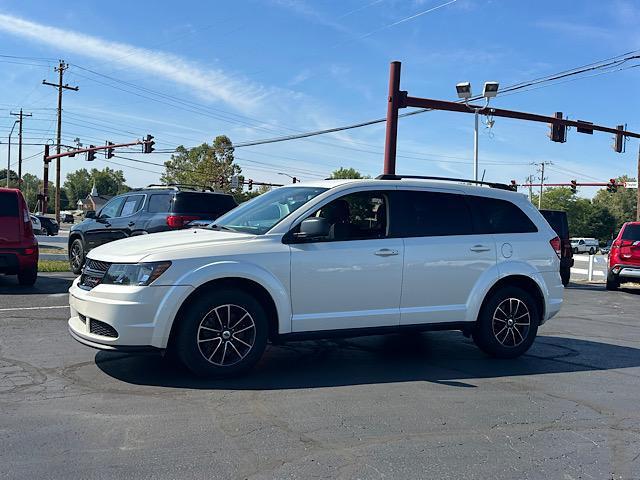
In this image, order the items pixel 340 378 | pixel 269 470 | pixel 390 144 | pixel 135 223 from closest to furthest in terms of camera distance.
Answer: pixel 269 470 < pixel 340 378 < pixel 135 223 < pixel 390 144

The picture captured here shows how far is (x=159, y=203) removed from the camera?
1252 centimetres

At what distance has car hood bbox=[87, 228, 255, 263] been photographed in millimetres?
5297

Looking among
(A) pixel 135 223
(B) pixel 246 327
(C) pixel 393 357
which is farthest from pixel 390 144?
(B) pixel 246 327

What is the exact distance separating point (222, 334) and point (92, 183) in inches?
5839

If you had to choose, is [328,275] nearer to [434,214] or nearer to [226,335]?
[226,335]

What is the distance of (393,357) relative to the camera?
671 cm

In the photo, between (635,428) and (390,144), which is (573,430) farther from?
(390,144)

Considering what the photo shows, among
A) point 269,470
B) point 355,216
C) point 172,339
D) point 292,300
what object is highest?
point 355,216

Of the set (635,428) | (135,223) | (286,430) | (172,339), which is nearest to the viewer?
(286,430)

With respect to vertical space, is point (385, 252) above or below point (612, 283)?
above

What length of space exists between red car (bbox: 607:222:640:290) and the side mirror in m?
12.6

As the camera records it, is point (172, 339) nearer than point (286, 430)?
No

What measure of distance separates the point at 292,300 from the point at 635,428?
2943mm

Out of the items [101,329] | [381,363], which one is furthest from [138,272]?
[381,363]
